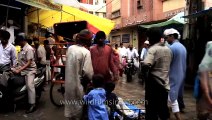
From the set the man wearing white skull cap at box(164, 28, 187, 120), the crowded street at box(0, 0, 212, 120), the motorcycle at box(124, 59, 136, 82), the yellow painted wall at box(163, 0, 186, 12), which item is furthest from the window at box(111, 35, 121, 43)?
the man wearing white skull cap at box(164, 28, 187, 120)

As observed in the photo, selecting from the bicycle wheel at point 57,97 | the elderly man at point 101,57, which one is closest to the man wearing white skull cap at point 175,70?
the elderly man at point 101,57

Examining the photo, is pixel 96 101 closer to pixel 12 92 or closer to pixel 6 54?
pixel 12 92

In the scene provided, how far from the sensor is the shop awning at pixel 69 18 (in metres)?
13.8

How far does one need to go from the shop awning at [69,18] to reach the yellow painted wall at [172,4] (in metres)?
7.61

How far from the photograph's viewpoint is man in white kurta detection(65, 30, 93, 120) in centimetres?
495

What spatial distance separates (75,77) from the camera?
496cm

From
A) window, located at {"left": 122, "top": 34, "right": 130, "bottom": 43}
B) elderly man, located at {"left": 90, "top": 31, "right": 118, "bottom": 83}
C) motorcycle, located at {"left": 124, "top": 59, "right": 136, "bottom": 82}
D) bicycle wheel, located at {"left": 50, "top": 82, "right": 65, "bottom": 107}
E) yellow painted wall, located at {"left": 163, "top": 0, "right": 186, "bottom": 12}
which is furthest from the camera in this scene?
window, located at {"left": 122, "top": 34, "right": 130, "bottom": 43}

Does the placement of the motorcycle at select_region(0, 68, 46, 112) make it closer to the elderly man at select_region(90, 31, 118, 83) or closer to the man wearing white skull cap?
the elderly man at select_region(90, 31, 118, 83)

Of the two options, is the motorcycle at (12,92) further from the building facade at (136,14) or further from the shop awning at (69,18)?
the building facade at (136,14)

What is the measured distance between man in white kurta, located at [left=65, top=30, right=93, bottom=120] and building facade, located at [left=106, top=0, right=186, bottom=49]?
15857 millimetres

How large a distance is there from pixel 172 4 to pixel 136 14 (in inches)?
214

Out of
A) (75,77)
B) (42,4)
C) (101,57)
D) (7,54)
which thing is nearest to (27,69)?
(7,54)

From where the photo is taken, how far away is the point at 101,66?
5973 mm

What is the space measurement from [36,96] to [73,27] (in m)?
3.00
